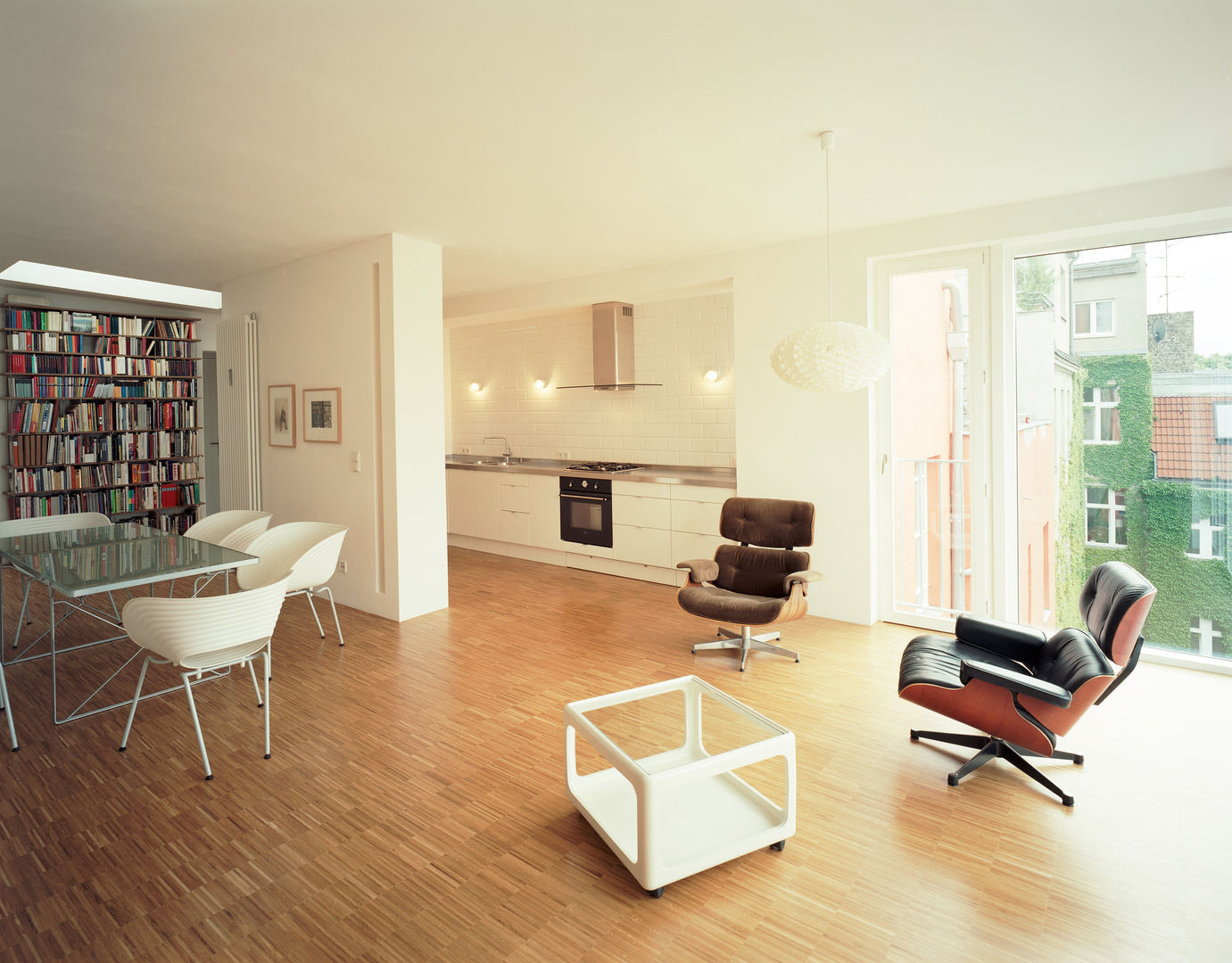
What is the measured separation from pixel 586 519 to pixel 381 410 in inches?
91.7

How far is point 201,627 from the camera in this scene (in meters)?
2.87

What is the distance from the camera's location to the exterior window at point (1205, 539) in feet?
13.3

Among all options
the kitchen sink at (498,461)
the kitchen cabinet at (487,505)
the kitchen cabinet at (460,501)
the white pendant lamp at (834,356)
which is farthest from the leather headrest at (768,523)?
the kitchen cabinet at (460,501)

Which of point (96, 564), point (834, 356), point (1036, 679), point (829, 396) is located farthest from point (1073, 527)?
point (96, 564)

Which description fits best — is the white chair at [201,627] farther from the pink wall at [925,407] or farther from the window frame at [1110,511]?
the window frame at [1110,511]

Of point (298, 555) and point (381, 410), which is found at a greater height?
point (381, 410)

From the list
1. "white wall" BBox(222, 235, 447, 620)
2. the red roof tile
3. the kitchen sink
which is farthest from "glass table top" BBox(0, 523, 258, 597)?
the red roof tile

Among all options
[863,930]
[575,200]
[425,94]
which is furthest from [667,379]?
[863,930]

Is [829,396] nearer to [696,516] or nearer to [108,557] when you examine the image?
[696,516]

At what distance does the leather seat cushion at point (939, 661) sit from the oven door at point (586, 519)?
3.54m

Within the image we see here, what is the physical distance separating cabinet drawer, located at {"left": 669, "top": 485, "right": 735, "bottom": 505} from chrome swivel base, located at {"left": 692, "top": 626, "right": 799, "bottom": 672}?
4.35 ft

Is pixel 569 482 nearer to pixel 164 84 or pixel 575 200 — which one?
pixel 575 200

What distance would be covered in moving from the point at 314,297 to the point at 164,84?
303cm

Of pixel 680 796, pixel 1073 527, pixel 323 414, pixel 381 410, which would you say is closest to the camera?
pixel 680 796
